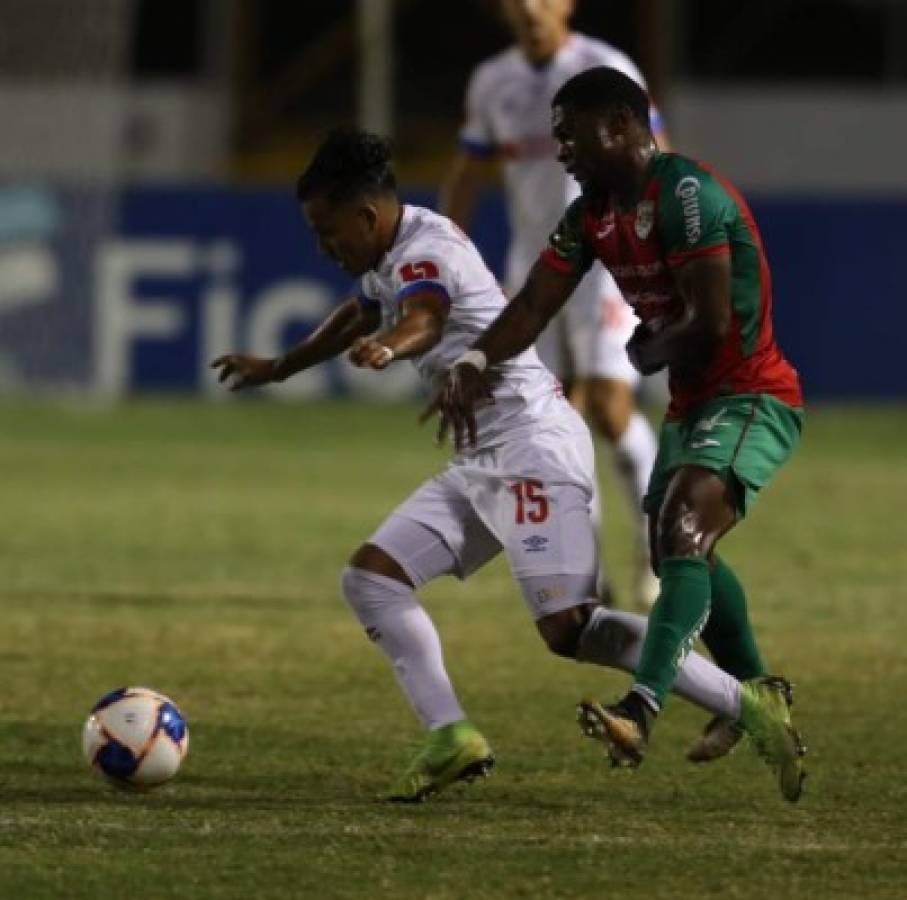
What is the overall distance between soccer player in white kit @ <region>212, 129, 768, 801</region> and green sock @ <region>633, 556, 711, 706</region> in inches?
8.0

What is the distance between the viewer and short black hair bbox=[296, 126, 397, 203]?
7.33 meters

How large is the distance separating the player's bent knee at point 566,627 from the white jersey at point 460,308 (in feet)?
1.72

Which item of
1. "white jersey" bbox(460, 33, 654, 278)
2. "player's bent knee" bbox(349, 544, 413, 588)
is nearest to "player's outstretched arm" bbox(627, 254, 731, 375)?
"player's bent knee" bbox(349, 544, 413, 588)

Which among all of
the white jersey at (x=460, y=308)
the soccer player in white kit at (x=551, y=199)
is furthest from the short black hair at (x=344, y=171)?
the soccer player in white kit at (x=551, y=199)

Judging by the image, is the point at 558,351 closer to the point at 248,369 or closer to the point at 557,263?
the point at 248,369

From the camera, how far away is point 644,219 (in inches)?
278

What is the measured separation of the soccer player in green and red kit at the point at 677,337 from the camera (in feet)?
22.8

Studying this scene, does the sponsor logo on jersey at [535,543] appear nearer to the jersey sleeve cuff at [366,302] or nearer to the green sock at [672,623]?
the green sock at [672,623]

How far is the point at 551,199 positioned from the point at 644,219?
5092mm

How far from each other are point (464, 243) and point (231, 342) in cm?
1612

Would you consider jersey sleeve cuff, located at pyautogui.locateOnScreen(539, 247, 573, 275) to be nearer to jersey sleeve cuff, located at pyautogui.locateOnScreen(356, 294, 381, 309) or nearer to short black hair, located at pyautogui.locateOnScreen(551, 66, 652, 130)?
short black hair, located at pyautogui.locateOnScreen(551, 66, 652, 130)

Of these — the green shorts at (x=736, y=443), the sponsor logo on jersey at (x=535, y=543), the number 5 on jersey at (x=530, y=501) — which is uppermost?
the green shorts at (x=736, y=443)

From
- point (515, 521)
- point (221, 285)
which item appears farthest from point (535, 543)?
point (221, 285)

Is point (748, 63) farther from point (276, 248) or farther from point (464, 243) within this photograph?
point (464, 243)
